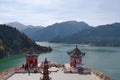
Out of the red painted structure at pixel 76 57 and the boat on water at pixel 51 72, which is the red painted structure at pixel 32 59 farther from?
the red painted structure at pixel 76 57

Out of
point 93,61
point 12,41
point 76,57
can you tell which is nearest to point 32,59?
point 76,57

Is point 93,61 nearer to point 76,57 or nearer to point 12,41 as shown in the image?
point 76,57

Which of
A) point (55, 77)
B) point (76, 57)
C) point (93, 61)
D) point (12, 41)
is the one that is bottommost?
point (93, 61)

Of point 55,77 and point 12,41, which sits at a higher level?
point 12,41

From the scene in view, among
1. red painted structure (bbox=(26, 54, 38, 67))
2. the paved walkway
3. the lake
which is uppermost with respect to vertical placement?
red painted structure (bbox=(26, 54, 38, 67))

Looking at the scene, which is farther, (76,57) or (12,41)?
(12,41)

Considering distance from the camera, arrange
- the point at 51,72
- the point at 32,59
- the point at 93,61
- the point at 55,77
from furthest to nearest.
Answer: the point at 93,61 < the point at 32,59 < the point at 51,72 < the point at 55,77

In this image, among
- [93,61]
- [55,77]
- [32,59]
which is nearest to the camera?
[55,77]

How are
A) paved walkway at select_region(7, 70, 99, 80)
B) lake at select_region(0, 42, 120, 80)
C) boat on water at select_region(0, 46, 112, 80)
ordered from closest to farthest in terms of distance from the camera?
paved walkway at select_region(7, 70, 99, 80) → boat on water at select_region(0, 46, 112, 80) → lake at select_region(0, 42, 120, 80)

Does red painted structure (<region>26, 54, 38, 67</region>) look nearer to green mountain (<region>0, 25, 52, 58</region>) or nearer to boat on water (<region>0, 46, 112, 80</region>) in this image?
boat on water (<region>0, 46, 112, 80</region>)

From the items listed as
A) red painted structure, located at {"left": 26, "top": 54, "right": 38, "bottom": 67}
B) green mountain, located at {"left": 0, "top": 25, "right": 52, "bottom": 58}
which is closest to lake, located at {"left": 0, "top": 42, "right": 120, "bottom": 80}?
green mountain, located at {"left": 0, "top": 25, "right": 52, "bottom": 58}

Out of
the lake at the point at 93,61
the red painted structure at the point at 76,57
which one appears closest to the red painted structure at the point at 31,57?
the red painted structure at the point at 76,57

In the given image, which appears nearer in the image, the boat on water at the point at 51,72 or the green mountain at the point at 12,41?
the boat on water at the point at 51,72
